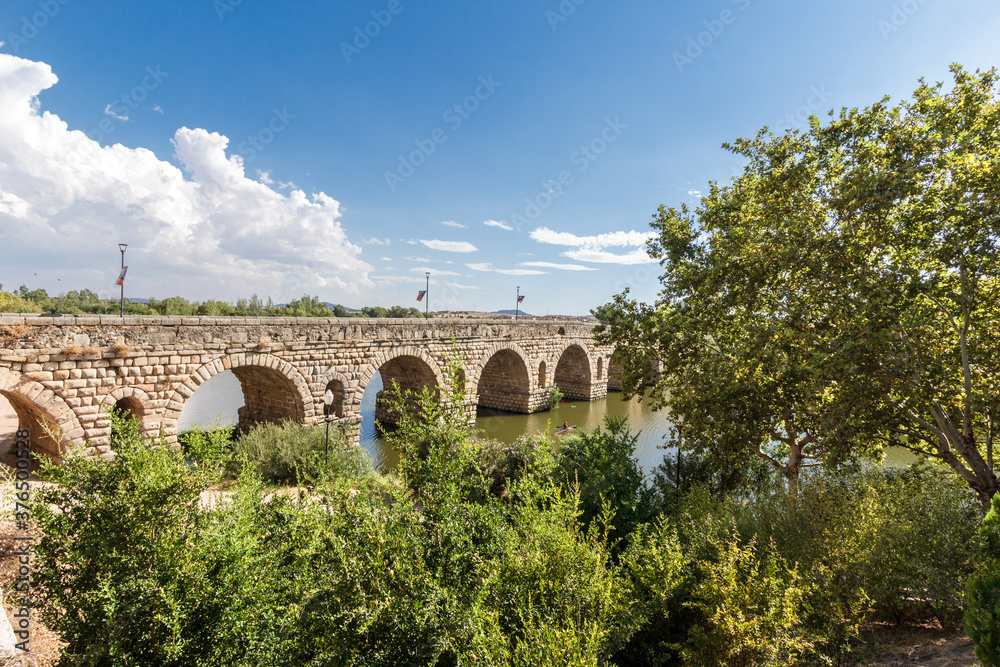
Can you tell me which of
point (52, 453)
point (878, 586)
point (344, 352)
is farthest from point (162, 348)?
point (878, 586)

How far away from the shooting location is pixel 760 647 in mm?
3072

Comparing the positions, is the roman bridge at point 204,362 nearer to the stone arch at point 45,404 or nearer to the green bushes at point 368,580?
the stone arch at point 45,404

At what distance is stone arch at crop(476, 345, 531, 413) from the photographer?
19688 millimetres

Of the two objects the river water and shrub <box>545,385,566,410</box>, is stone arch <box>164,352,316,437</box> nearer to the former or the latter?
the river water

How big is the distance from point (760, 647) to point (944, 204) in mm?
5664

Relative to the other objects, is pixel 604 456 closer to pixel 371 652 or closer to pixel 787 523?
pixel 787 523

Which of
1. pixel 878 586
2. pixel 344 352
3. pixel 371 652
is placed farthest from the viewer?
pixel 344 352

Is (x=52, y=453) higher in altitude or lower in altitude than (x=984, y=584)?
lower

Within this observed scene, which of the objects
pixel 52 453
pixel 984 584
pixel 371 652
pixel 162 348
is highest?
pixel 162 348

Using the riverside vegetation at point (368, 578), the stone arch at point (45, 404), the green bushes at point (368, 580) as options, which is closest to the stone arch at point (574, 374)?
the stone arch at point (45, 404)

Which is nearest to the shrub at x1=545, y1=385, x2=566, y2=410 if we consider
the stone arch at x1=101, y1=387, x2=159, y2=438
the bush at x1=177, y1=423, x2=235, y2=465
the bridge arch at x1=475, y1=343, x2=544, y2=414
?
the bridge arch at x1=475, y1=343, x2=544, y2=414

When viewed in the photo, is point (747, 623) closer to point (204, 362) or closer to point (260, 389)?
point (204, 362)

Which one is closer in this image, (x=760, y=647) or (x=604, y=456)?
(x=760, y=647)

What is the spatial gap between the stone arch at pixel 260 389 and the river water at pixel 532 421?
4.43 feet
